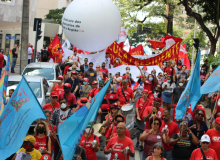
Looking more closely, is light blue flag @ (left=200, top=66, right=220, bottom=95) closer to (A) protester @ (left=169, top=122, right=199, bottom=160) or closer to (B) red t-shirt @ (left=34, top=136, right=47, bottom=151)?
(A) protester @ (left=169, top=122, right=199, bottom=160)

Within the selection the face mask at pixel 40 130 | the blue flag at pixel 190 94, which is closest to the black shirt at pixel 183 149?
the blue flag at pixel 190 94

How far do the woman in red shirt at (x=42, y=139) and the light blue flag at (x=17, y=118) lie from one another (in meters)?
0.88

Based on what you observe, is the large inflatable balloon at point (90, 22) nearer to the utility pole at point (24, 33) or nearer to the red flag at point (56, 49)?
the utility pole at point (24, 33)

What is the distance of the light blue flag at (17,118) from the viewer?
198 inches

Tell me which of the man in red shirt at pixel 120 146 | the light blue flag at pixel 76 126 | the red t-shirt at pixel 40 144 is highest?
the light blue flag at pixel 76 126

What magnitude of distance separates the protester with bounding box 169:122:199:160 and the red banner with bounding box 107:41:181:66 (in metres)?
8.22

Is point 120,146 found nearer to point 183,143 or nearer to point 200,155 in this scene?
point 183,143

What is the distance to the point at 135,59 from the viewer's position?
1439 cm

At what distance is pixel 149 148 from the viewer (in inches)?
247

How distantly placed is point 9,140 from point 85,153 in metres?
1.30

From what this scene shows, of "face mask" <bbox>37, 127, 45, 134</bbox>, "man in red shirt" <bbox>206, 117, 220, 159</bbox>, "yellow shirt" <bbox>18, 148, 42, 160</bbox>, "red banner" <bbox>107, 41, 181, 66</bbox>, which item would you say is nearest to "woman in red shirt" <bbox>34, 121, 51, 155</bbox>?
"face mask" <bbox>37, 127, 45, 134</bbox>

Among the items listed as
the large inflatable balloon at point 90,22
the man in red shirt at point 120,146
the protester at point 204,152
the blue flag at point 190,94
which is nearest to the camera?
the protester at point 204,152

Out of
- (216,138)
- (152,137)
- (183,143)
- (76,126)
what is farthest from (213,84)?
(76,126)

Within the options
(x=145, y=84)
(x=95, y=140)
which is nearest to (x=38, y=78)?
(x=145, y=84)
